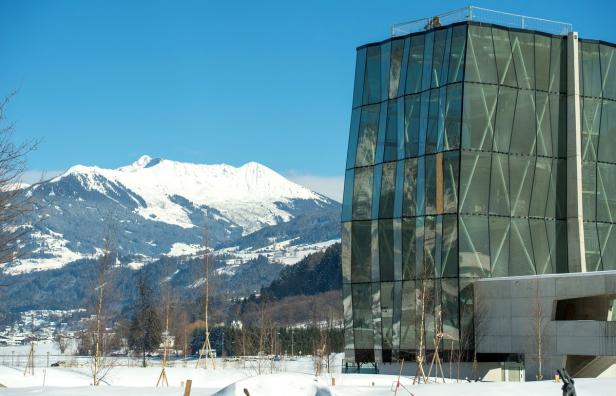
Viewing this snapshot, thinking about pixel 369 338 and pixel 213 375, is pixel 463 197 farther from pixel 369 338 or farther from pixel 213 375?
pixel 213 375

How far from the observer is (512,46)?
7306 centimetres

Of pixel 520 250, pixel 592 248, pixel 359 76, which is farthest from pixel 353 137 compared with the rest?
pixel 592 248

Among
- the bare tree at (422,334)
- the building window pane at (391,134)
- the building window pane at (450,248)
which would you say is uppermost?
the building window pane at (391,134)

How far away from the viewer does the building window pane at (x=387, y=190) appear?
74.9 m

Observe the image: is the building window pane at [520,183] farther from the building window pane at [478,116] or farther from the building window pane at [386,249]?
the building window pane at [386,249]

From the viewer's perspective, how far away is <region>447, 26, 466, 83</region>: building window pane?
234 feet

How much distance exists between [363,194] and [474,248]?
33.6 ft

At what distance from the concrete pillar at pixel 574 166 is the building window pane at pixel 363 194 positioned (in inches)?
551

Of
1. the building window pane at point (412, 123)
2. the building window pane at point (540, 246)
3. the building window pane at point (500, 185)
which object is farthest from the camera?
the building window pane at point (412, 123)

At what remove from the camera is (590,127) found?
75.9 m

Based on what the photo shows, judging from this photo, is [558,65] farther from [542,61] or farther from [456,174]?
[456,174]

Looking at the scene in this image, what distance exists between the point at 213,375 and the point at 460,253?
18.2m

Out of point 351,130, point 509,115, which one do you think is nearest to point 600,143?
point 509,115

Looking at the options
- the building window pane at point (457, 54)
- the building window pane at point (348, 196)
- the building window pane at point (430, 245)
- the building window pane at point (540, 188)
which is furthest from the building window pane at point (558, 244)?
the building window pane at point (348, 196)
